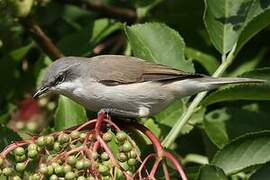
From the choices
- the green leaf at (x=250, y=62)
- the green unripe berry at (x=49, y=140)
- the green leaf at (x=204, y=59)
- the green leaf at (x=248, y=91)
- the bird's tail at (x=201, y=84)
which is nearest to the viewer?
the green unripe berry at (x=49, y=140)

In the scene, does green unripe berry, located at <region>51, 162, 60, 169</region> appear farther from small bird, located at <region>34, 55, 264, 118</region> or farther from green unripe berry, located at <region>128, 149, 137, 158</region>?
small bird, located at <region>34, 55, 264, 118</region>

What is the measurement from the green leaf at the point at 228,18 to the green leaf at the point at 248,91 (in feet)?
0.93

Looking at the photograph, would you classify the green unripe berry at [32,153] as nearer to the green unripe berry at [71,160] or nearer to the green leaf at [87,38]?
the green unripe berry at [71,160]

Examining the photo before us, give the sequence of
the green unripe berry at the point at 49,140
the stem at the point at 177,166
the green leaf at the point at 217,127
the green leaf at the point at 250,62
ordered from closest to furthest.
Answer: the stem at the point at 177,166, the green unripe berry at the point at 49,140, the green leaf at the point at 217,127, the green leaf at the point at 250,62

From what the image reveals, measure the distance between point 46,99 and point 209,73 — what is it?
1.22 metres

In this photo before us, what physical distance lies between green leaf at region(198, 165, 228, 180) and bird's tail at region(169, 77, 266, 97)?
0.68 metres

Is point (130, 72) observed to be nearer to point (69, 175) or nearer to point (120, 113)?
point (120, 113)

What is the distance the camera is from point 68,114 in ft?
12.8

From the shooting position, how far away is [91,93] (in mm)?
4000

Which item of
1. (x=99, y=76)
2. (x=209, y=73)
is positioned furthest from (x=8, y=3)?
(x=209, y=73)

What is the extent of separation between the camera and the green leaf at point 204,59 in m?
4.92

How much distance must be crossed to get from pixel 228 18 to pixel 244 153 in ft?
2.96

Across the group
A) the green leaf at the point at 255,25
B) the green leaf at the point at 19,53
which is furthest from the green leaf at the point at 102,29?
the green leaf at the point at 255,25

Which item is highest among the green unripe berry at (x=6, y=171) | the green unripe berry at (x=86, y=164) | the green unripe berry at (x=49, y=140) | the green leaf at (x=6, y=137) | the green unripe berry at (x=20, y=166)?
the green unripe berry at (x=49, y=140)
